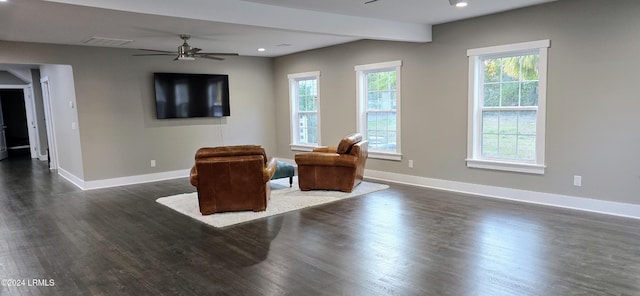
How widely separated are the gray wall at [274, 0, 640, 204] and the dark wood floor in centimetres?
49

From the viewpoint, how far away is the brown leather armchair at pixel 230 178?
4.45 metres

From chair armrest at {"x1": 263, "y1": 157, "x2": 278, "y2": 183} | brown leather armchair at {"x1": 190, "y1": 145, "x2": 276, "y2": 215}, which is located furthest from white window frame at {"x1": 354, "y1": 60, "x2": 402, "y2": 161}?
brown leather armchair at {"x1": 190, "y1": 145, "x2": 276, "y2": 215}

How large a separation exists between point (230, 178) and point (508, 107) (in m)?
3.56

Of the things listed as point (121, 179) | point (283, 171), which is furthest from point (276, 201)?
point (121, 179)

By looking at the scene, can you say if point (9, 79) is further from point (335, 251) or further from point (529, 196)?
point (529, 196)

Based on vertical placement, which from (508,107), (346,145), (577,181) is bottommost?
(577,181)

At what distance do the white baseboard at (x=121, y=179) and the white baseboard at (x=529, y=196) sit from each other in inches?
151

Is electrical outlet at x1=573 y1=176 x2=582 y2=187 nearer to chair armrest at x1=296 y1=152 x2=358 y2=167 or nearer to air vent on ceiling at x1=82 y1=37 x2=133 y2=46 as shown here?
chair armrest at x1=296 y1=152 x2=358 y2=167

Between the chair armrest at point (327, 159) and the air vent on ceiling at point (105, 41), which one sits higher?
the air vent on ceiling at point (105, 41)

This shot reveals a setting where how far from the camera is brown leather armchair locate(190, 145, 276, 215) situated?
445 cm

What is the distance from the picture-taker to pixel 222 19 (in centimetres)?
414

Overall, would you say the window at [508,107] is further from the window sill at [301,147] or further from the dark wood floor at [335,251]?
the window sill at [301,147]

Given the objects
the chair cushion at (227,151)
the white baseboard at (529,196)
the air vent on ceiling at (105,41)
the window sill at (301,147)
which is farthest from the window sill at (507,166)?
the air vent on ceiling at (105,41)

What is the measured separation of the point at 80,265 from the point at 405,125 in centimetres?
467
